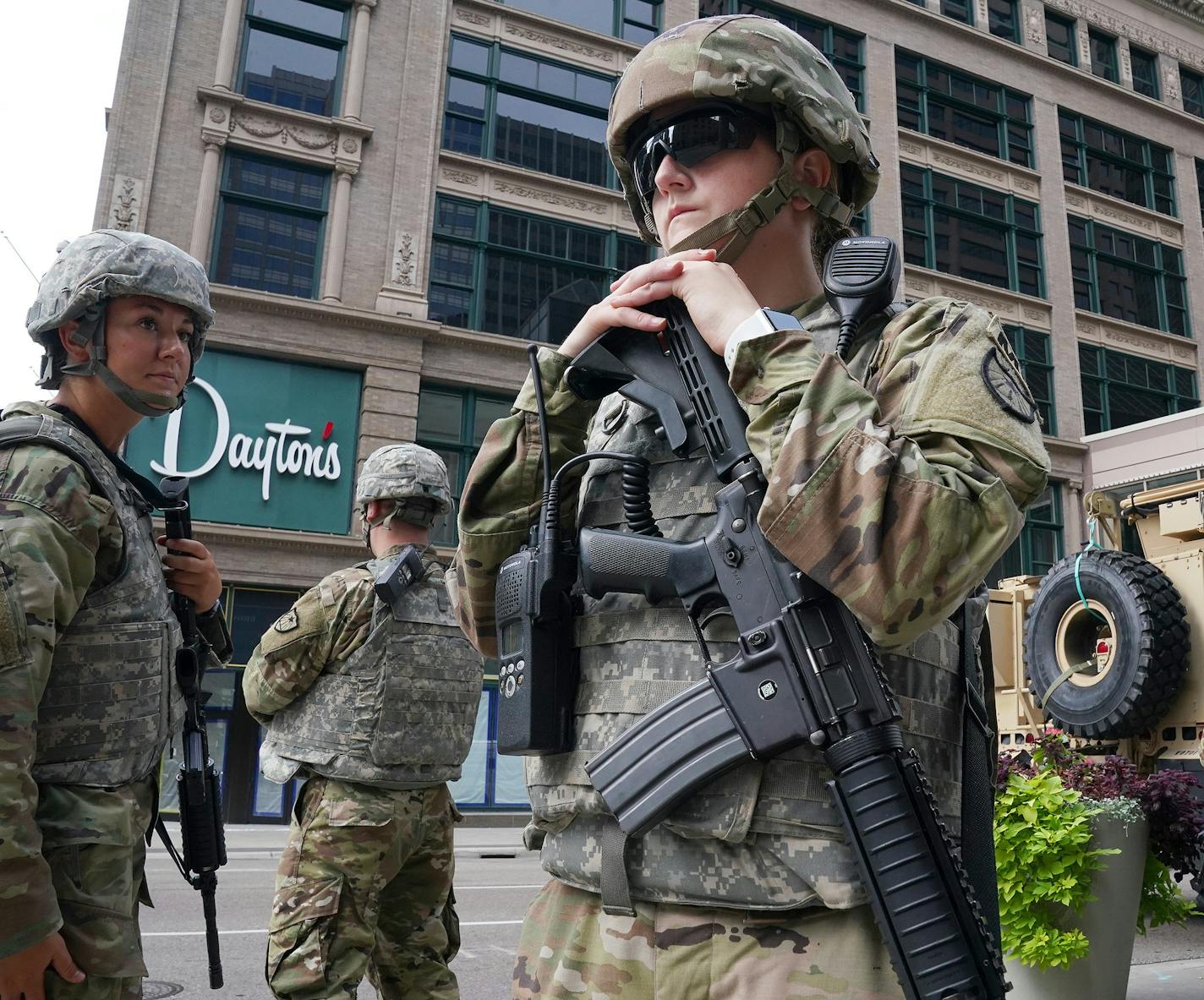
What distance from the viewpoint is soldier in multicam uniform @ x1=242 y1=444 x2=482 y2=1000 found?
3652mm

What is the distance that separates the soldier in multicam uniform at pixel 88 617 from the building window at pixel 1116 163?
81.5ft

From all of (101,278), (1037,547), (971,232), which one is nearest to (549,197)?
(971,232)

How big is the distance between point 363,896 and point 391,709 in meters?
0.69

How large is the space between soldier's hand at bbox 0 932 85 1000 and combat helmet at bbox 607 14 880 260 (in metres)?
1.81

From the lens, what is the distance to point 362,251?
15.7m

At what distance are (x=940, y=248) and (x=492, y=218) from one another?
10.0 metres

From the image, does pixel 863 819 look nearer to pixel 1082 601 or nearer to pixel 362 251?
pixel 1082 601

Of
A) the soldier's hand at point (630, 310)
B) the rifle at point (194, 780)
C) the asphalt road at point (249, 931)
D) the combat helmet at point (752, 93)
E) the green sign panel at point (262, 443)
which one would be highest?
the green sign panel at point (262, 443)

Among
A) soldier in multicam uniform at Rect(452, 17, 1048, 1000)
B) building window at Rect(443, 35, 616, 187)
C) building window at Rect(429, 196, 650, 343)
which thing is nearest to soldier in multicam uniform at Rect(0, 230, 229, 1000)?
soldier in multicam uniform at Rect(452, 17, 1048, 1000)

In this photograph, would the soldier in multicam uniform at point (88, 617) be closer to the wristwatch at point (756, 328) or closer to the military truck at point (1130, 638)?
the wristwatch at point (756, 328)

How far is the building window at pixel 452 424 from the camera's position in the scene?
52.0 feet

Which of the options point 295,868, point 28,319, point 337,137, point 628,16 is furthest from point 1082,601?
point 628,16

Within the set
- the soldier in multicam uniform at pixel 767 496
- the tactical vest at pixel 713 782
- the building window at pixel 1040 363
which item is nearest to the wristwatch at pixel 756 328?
the soldier in multicam uniform at pixel 767 496

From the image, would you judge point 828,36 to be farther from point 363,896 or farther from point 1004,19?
point 363,896
